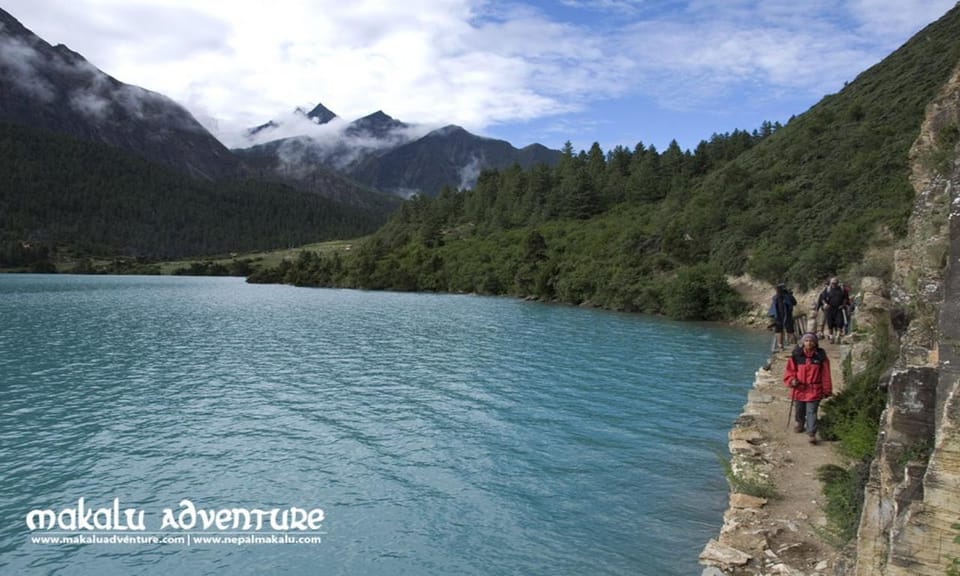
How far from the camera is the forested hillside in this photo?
188 ft

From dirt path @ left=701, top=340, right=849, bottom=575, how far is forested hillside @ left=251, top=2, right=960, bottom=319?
16.6 m

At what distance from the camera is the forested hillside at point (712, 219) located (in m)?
57.3

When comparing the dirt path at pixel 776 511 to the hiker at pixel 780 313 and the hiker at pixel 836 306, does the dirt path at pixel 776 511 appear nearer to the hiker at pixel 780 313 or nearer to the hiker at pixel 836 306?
the hiker at pixel 780 313

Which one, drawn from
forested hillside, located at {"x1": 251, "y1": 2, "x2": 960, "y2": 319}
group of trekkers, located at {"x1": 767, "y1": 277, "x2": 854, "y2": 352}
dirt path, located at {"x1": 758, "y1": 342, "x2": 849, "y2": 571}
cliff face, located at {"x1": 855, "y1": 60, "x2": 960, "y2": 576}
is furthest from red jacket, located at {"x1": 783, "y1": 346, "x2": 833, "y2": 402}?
forested hillside, located at {"x1": 251, "y1": 2, "x2": 960, "y2": 319}

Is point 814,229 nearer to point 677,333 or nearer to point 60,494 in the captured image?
point 677,333

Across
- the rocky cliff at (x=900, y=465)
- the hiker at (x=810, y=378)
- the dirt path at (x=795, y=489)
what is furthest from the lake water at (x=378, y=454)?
the hiker at (x=810, y=378)

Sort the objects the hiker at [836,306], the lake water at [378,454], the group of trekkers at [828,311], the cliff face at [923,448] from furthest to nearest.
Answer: the group of trekkers at [828,311]
the hiker at [836,306]
the lake water at [378,454]
the cliff face at [923,448]

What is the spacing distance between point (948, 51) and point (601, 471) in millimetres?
86959

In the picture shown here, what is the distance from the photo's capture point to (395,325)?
53.0m

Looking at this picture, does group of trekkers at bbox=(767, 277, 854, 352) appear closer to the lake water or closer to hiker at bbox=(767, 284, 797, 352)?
hiker at bbox=(767, 284, 797, 352)

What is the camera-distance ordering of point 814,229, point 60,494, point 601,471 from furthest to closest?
point 814,229, point 601,471, point 60,494

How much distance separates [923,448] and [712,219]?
72186mm

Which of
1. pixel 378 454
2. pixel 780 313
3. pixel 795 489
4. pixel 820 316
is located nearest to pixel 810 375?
pixel 795 489

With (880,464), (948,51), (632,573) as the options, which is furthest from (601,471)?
(948,51)
